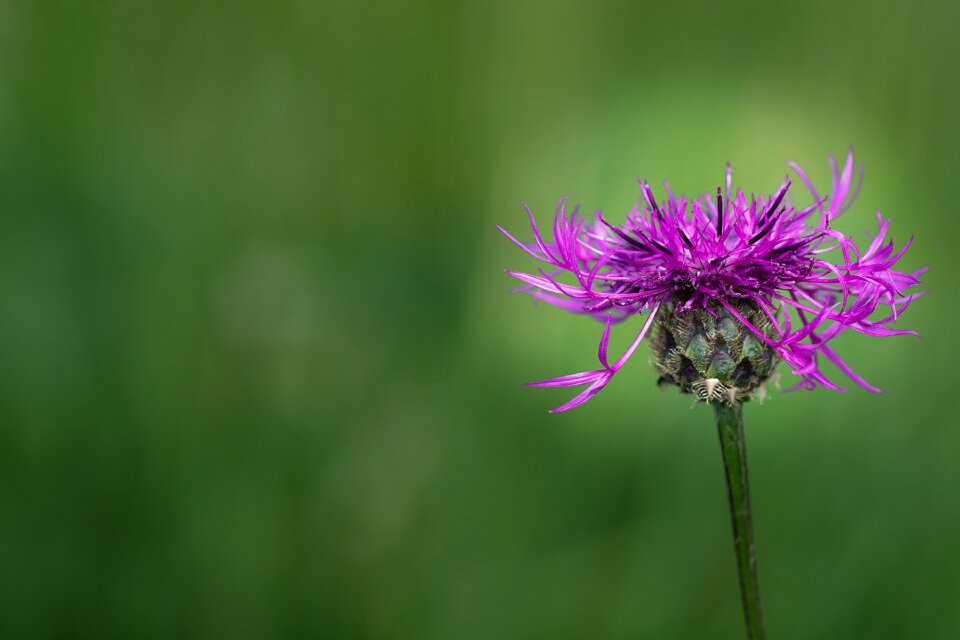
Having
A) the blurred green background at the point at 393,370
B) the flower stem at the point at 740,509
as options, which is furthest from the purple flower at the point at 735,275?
the blurred green background at the point at 393,370

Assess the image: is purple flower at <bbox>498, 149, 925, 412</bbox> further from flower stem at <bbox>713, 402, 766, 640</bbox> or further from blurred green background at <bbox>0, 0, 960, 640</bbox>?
blurred green background at <bbox>0, 0, 960, 640</bbox>

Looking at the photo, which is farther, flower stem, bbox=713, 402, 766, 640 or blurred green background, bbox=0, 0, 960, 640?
blurred green background, bbox=0, 0, 960, 640

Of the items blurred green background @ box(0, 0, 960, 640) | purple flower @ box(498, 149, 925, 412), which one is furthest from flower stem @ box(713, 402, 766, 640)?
blurred green background @ box(0, 0, 960, 640)

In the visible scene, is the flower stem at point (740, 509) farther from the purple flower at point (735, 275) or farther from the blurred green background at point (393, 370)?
the blurred green background at point (393, 370)

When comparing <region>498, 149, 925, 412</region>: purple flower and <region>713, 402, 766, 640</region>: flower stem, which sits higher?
<region>498, 149, 925, 412</region>: purple flower

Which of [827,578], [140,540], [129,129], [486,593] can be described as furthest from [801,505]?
[129,129]
